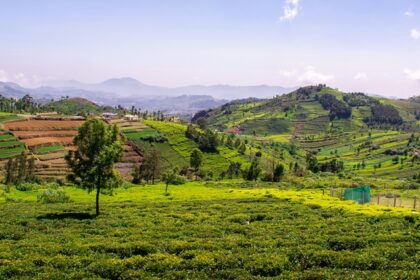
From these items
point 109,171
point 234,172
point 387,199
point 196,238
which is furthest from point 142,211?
point 234,172

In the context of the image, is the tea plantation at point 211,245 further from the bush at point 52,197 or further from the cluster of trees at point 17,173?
the cluster of trees at point 17,173

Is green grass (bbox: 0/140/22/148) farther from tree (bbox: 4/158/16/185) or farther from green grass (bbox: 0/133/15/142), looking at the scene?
tree (bbox: 4/158/16/185)

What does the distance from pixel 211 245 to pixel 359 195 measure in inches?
1878

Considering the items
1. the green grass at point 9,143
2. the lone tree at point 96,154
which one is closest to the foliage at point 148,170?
the green grass at point 9,143

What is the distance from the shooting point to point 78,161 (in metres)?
57.8

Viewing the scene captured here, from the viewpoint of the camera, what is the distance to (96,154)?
5653 centimetres

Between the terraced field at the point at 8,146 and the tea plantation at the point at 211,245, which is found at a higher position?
the tea plantation at the point at 211,245

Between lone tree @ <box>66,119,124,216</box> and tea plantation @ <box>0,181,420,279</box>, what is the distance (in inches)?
192

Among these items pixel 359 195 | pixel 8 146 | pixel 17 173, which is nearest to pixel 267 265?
pixel 359 195

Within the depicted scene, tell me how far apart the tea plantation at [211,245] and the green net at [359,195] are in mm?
16202

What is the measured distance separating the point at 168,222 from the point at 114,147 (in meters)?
13.7

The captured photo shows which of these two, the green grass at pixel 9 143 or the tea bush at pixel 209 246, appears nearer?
the tea bush at pixel 209 246

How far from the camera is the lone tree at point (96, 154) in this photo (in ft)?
183

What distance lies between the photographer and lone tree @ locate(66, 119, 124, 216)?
183 ft
